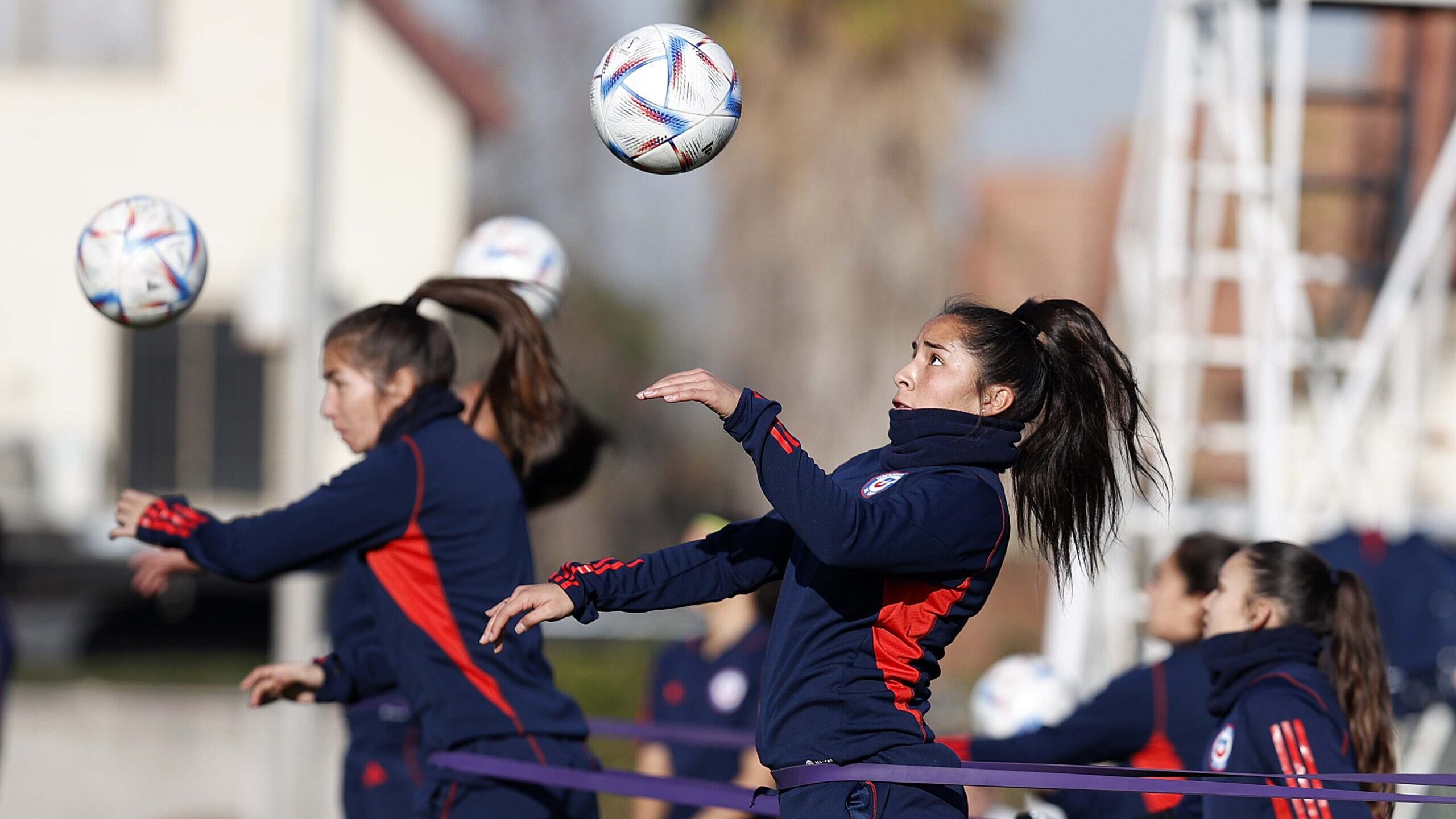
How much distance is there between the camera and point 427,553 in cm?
465

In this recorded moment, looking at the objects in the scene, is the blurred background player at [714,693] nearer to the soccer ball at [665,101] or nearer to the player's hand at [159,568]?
the player's hand at [159,568]

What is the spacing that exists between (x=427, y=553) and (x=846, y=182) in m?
14.7

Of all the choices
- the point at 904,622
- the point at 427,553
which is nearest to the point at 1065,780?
the point at 904,622

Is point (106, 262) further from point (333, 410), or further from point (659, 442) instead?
point (659, 442)

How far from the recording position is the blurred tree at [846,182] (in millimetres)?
18703

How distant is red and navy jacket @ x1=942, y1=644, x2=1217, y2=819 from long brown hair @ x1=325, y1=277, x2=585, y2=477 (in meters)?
1.57

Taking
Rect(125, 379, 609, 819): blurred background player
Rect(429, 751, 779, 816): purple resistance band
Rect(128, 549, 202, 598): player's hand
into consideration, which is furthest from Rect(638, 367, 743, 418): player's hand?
Rect(128, 549, 202, 598): player's hand

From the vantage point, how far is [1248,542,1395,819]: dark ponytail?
4.46 meters

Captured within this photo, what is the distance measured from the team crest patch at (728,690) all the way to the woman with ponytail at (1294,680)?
268cm

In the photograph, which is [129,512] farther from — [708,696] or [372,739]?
[708,696]

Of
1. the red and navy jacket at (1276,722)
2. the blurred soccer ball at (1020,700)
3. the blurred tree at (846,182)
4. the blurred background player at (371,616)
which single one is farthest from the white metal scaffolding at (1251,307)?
the blurred tree at (846,182)

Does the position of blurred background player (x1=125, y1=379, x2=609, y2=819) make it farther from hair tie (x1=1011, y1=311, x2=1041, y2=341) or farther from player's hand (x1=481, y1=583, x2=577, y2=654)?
hair tie (x1=1011, y1=311, x2=1041, y2=341)

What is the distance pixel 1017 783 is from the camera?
11.8 ft

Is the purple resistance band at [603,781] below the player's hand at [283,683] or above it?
below
